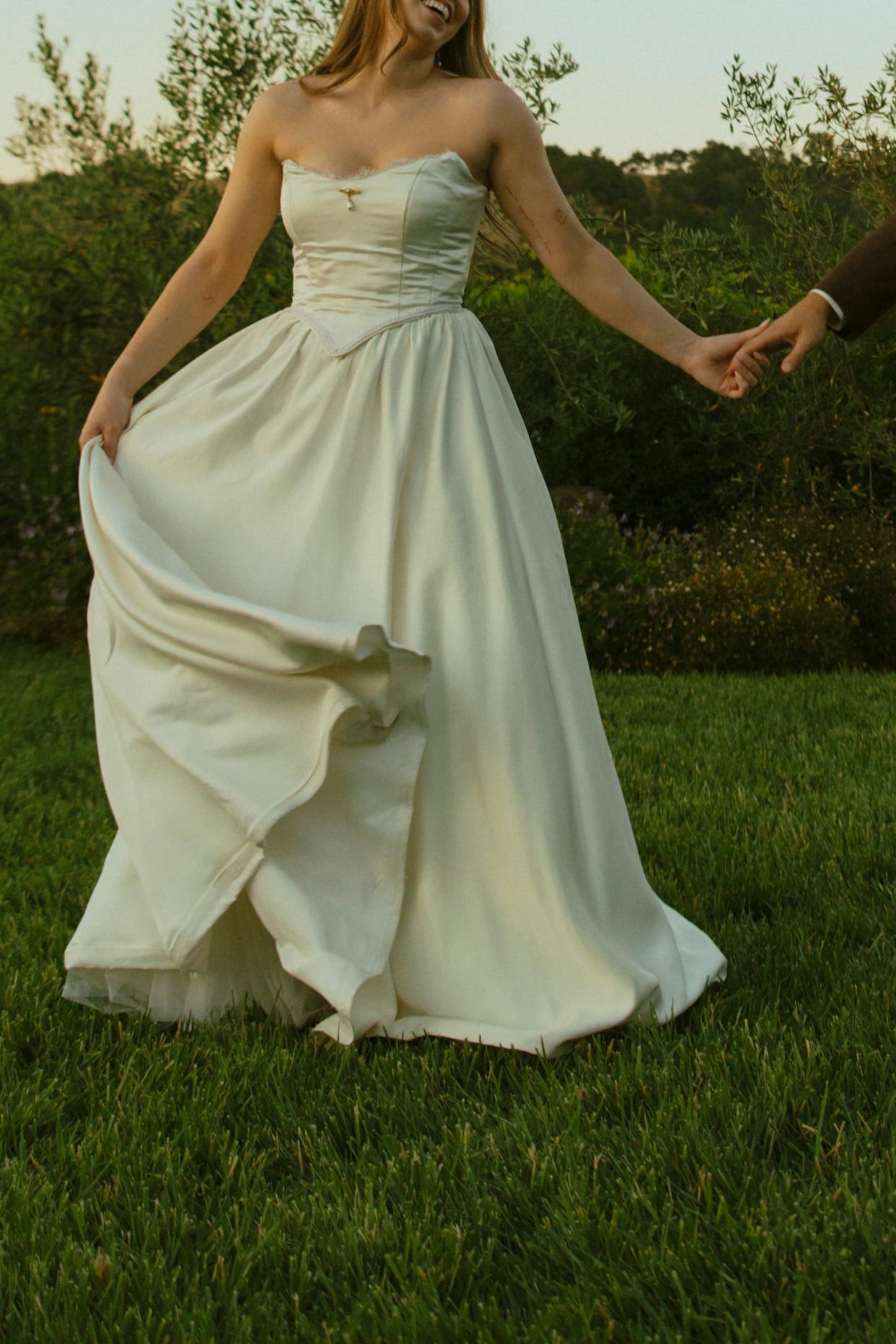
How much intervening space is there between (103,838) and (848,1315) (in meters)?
3.21

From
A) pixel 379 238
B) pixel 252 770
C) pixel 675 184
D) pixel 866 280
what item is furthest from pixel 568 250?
pixel 675 184

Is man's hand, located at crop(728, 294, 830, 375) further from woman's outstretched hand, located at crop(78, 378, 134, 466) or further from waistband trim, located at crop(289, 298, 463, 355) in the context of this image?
woman's outstretched hand, located at crop(78, 378, 134, 466)

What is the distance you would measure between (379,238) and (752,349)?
102 centimetres

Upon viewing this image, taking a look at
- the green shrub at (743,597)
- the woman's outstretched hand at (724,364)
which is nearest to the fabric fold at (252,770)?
the woman's outstretched hand at (724,364)

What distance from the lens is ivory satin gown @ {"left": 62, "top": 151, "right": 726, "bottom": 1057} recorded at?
2.57m

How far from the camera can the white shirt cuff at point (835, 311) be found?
336cm

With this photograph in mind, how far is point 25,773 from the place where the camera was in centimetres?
539

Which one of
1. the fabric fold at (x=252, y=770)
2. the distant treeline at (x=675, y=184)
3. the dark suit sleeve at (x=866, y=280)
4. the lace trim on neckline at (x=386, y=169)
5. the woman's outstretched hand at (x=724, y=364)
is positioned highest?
the distant treeline at (x=675, y=184)

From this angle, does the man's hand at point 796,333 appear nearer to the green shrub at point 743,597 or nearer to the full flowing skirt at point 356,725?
the full flowing skirt at point 356,725

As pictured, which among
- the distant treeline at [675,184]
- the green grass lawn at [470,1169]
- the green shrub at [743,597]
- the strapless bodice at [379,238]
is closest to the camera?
the green grass lawn at [470,1169]

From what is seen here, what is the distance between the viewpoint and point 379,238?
294cm

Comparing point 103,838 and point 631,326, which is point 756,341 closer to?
point 631,326

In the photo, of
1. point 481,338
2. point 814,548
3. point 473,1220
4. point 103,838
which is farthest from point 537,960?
point 814,548

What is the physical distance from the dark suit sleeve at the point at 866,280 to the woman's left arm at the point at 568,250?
0.31 m
